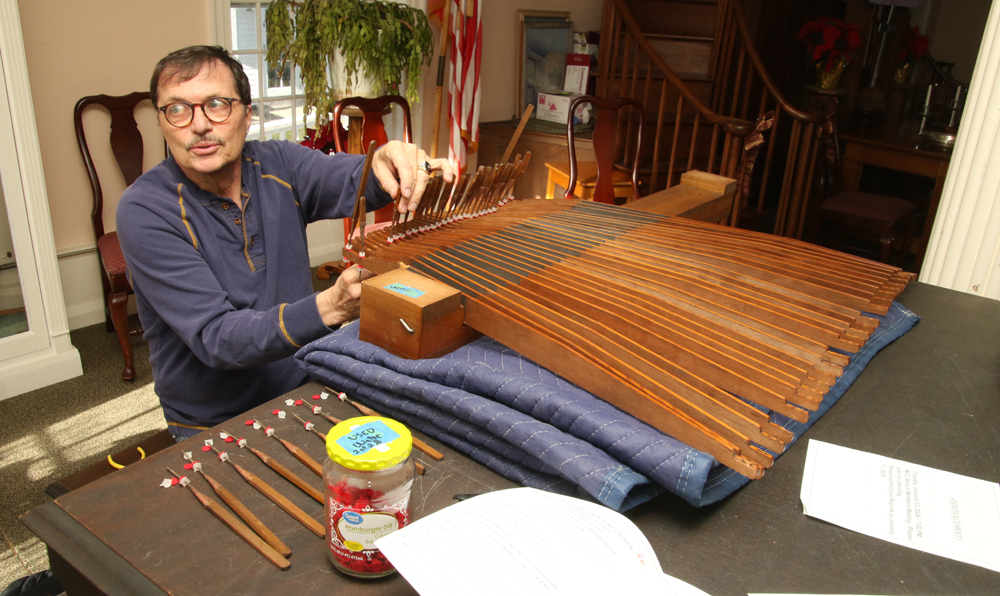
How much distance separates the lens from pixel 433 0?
4539 millimetres

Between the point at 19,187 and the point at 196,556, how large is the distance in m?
2.70

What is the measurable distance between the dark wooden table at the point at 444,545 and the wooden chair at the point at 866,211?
3.58 metres

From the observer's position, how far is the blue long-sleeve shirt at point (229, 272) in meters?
1.32

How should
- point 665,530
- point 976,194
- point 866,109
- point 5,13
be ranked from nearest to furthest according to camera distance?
point 665,530
point 976,194
point 5,13
point 866,109

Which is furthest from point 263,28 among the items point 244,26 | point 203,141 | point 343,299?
point 343,299

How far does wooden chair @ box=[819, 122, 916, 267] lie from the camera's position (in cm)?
427

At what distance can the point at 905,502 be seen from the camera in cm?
98

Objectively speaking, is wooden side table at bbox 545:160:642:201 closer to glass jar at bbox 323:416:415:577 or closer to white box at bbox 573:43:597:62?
white box at bbox 573:43:597:62

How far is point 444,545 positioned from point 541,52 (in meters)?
5.08

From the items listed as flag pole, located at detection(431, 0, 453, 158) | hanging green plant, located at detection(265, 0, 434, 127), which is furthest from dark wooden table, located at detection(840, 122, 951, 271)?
hanging green plant, located at detection(265, 0, 434, 127)

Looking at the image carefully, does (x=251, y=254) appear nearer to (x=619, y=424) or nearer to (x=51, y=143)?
(x=619, y=424)

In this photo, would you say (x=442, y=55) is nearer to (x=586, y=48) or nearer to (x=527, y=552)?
(x=586, y=48)

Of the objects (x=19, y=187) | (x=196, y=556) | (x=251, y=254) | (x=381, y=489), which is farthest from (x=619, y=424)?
(x=19, y=187)

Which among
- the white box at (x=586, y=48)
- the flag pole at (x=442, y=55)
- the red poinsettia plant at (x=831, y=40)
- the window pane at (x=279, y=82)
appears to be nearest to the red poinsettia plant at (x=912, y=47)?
the red poinsettia plant at (x=831, y=40)
